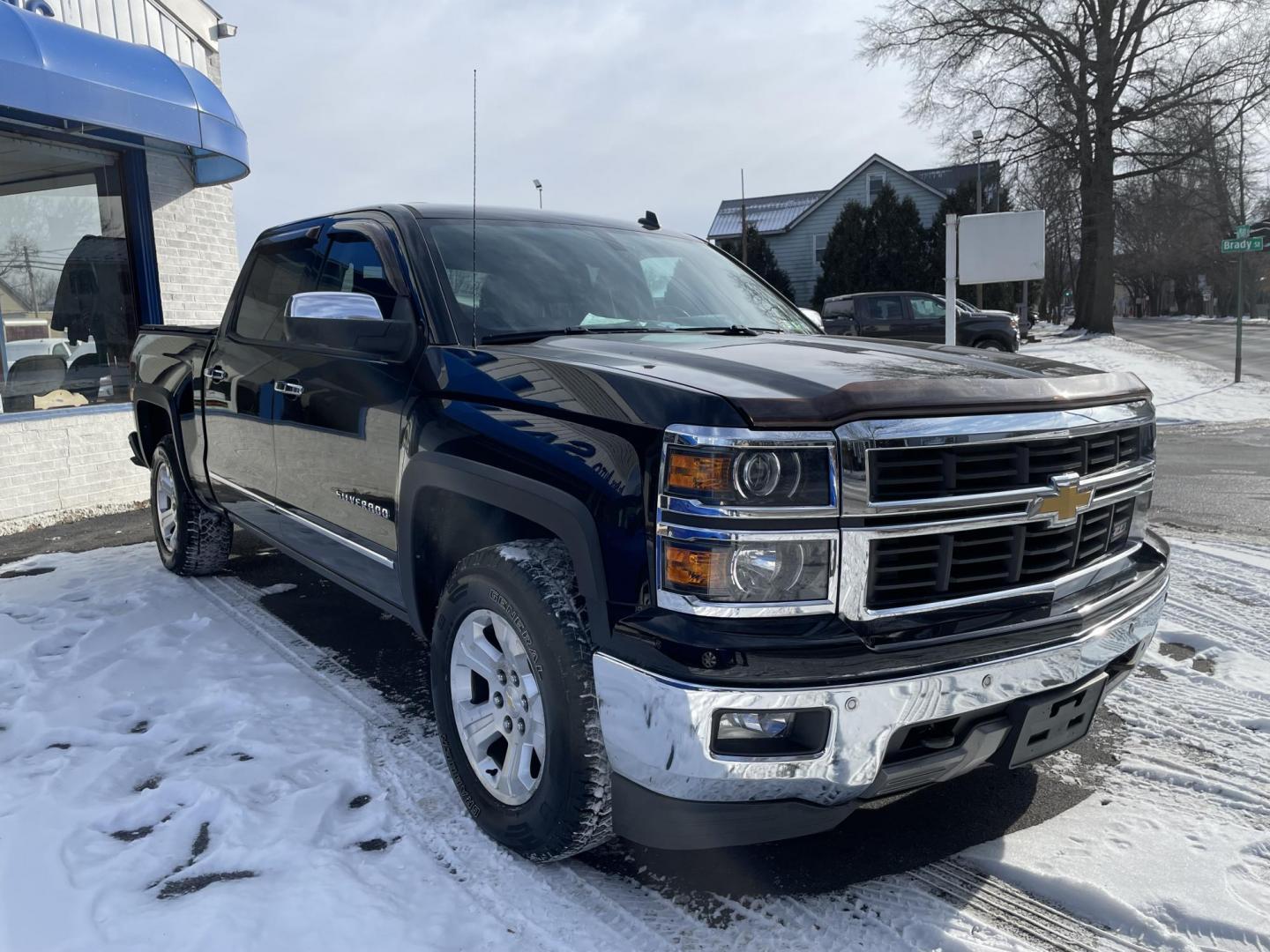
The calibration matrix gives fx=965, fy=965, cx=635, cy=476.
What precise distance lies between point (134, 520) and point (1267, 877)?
7.73 metres

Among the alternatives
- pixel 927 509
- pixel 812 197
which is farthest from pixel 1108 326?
pixel 927 509

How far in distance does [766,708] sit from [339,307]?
1920 mm

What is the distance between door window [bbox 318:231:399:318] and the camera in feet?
11.1

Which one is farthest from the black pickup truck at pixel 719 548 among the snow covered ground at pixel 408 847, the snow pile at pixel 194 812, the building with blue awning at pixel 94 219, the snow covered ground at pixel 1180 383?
the building with blue awning at pixel 94 219

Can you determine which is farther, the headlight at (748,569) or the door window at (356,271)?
the door window at (356,271)

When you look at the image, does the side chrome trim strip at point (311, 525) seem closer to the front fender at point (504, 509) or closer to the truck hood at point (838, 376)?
the front fender at point (504, 509)

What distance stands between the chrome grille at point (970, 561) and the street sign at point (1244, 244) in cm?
1589

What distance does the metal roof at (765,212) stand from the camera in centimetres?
4812

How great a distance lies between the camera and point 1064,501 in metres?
2.41

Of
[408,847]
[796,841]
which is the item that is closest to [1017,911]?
[796,841]

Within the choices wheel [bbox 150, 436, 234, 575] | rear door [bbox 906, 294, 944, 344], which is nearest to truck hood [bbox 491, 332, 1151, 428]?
wheel [bbox 150, 436, 234, 575]

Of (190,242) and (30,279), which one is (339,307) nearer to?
(30,279)

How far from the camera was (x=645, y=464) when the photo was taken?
217cm

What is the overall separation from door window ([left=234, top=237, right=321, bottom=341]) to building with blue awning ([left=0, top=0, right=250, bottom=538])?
345cm
